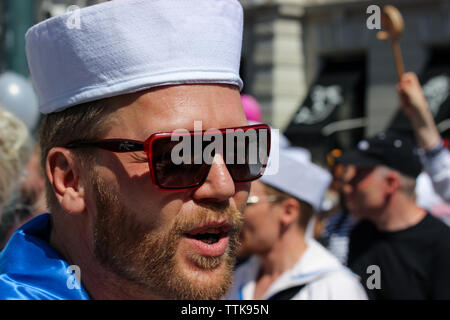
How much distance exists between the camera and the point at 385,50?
36.9 ft

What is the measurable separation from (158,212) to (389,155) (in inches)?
120

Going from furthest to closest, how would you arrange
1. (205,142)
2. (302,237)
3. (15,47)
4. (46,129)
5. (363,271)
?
(15,47) → (363,271) → (302,237) → (46,129) → (205,142)

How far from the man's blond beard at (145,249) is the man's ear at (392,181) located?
2768 mm

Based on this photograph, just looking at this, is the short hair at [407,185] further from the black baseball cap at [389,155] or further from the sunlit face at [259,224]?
the sunlit face at [259,224]

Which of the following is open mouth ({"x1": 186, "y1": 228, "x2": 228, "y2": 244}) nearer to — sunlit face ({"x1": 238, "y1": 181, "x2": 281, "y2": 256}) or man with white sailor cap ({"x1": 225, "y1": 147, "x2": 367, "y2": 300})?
man with white sailor cap ({"x1": 225, "y1": 147, "x2": 367, "y2": 300})

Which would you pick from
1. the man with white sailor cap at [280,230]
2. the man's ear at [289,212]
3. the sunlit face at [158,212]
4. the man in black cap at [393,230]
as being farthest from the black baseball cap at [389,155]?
the sunlit face at [158,212]

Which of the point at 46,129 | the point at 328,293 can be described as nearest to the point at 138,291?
the point at 46,129

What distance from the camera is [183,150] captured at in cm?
144

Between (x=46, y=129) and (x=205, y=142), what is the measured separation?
460 mm

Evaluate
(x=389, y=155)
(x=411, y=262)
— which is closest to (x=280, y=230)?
(x=411, y=262)

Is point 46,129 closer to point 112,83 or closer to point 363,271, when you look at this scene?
point 112,83

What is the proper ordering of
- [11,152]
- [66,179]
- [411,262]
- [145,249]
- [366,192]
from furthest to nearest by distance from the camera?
[366,192], [411,262], [11,152], [66,179], [145,249]

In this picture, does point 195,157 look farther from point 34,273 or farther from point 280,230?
point 280,230

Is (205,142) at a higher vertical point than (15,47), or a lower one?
lower
